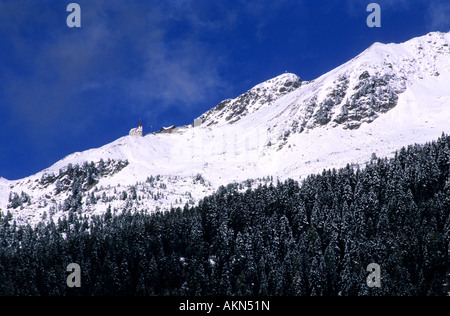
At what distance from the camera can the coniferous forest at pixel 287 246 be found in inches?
5546

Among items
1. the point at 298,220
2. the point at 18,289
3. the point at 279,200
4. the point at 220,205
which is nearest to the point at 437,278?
the point at 298,220

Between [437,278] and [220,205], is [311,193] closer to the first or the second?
[220,205]

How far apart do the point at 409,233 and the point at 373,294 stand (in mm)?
26610

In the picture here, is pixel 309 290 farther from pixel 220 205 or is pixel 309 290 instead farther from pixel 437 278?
pixel 220 205

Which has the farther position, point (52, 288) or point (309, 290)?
point (52, 288)

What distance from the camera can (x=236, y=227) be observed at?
593 feet

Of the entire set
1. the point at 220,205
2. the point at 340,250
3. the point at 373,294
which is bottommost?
the point at 373,294

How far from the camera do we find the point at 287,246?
526 feet

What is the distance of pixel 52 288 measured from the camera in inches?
6388

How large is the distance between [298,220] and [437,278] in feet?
169

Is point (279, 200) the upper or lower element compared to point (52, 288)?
upper

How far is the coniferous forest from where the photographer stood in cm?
14088
